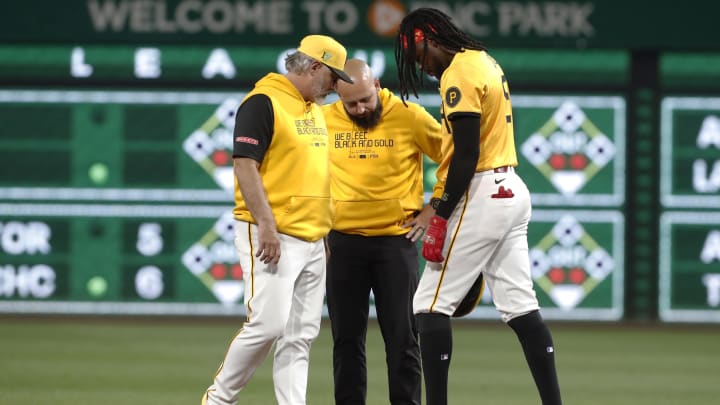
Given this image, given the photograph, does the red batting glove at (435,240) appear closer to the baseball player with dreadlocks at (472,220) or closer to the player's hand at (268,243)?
the baseball player with dreadlocks at (472,220)

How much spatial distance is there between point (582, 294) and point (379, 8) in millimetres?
3306

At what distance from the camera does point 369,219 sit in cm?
693

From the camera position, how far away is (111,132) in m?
12.4

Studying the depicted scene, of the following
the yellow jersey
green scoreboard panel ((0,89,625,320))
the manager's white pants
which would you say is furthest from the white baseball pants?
green scoreboard panel ((0,89,625,320))

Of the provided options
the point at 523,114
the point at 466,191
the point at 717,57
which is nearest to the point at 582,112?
the point at 523,114

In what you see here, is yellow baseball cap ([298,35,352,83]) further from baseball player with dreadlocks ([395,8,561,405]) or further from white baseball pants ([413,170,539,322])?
white baseball pants ([413,170,539,322])

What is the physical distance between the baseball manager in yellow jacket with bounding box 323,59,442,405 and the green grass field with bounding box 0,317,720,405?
41.4 inches

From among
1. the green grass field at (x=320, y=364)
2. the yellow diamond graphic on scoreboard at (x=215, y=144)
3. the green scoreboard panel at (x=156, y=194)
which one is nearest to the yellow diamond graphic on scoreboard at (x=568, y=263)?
the green scoreboard panel at (x=156, y=194)

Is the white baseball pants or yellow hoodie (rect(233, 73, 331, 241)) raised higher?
yellow hoodie (rect(233, 73, 331, 241))

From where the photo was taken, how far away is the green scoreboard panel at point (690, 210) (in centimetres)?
1244

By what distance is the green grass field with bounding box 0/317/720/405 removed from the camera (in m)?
8.15

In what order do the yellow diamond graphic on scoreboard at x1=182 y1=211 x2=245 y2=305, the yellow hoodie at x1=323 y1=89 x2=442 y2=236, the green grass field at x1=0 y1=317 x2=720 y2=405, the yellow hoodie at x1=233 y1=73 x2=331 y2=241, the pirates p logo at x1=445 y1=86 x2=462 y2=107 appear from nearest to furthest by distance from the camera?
the pirates p logo at x1=445 y1=86 x2=462 y2=107 < the yellow hoodie at x1=233 y1=73 x2=331 y2=241 < the yellow hoodie at x1=323 y1=89 x2=442 y2=236 < the green grass field at x1=0 y1=317 x2=720 y2=405 < the yellow diamond graphic on scoreboard at x1=182 y1=211 x2=245 y2=305

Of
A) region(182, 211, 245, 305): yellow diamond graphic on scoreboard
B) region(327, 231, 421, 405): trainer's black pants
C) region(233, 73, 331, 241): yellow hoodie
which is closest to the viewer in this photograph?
region(233, 73, 331, 241): yellow hoodie

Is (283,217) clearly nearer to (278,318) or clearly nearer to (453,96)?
(278,318)
